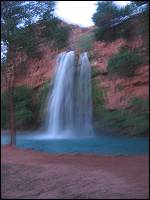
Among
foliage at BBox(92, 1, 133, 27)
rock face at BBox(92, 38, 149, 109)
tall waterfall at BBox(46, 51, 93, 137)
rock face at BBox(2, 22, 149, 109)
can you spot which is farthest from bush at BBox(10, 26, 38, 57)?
tall waterfall at BBox(46, 51, 93, 137)

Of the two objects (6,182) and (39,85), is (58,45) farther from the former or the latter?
(39,85)

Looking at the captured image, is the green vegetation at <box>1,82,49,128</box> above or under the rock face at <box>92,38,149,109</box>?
under

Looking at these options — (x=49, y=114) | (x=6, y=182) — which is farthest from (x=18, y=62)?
(x=49, y=114)

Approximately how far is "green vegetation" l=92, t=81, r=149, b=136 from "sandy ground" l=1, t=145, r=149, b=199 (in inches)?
358

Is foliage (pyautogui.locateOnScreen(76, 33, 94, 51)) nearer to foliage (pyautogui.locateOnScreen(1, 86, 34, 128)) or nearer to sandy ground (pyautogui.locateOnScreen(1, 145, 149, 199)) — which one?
foliage (pyautogui.locateOnScreen(1, 86, 34, 128))

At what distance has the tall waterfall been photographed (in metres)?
24.1

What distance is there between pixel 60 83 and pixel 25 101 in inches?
85.5

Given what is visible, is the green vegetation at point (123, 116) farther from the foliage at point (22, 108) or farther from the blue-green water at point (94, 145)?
the foliage at point (22, 108)

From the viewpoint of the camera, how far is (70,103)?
83.1 ft

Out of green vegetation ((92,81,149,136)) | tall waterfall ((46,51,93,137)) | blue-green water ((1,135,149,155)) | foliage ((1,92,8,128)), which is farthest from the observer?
tall waterfall ((46,51,93,137))

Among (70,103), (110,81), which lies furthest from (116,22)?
(70,103)

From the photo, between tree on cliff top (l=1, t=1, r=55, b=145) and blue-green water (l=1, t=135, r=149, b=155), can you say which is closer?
tree on cliff top (l=1, t=1, r=55, b=145)

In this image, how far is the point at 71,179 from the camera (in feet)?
24.7

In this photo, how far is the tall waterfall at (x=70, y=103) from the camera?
2406 centimetres
